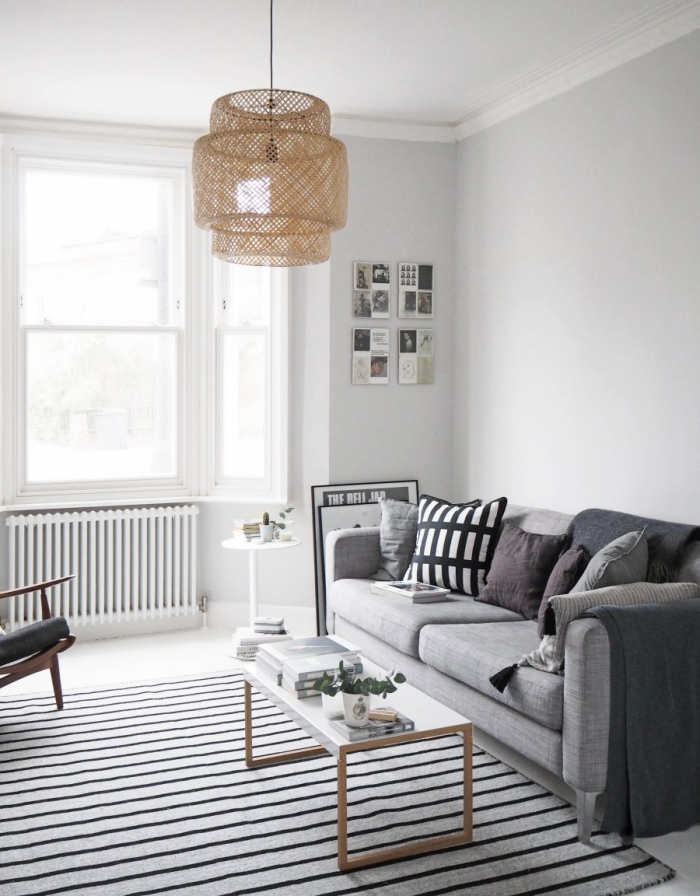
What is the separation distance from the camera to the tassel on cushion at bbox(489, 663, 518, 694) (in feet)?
9.91

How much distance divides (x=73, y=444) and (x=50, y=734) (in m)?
1.99

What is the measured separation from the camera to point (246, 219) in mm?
2947

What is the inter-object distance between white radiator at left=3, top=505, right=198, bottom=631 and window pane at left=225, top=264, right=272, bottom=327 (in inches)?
47.0

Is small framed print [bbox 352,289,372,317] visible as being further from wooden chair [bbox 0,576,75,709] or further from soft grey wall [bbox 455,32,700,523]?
wooden chair [bbox 0,576,75,709]

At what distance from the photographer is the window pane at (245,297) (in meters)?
5.37

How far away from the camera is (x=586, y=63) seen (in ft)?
13.5

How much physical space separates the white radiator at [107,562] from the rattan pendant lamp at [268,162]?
267 centimetres

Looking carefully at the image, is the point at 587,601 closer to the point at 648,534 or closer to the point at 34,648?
the point at 648,534

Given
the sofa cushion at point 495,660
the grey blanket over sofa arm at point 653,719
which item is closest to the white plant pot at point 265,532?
the sofa cushion at point 495,660

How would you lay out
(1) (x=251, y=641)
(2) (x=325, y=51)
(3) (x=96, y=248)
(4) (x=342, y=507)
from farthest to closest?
(3) (x=96, y=248)
(4) (x=342, y=507)
(1) (x=251, y=641)
(2) (x=325, y=51)

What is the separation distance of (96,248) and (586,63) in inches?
115

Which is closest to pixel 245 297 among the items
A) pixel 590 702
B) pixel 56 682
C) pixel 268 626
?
pixel 268 626

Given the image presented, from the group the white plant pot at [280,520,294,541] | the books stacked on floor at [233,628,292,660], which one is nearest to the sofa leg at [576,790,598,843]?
the books stacked on floor at [233,628,292,660]

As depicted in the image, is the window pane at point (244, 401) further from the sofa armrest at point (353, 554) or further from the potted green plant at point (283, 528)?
the sofa armrest at point (353, 554)
